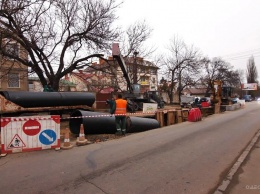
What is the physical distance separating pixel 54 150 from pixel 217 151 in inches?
203

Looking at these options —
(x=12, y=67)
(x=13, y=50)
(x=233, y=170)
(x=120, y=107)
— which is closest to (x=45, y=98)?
(x=12, y=67)

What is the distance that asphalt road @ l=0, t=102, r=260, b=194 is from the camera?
15.6ft

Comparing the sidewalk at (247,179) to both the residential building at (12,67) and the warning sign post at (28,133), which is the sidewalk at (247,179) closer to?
the warning sign post at (28,133)

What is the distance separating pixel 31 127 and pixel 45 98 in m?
7.40

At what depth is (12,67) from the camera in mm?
16969

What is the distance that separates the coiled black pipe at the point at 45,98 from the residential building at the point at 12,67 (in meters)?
1.81

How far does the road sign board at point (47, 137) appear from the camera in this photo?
785cm

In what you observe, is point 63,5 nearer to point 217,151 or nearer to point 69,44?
point 69,44

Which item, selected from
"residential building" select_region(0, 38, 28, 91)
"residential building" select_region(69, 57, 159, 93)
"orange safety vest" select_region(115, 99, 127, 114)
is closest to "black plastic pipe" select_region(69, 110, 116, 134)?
"orange safety vest" select_region(115, 99, 127, 114)

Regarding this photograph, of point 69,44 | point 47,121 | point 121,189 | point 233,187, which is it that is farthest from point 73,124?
point 69,44

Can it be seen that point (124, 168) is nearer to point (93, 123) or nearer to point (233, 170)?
point (233, 170)

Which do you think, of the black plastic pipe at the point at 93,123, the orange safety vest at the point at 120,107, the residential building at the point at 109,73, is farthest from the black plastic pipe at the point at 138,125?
the residential building at the point at 109,73

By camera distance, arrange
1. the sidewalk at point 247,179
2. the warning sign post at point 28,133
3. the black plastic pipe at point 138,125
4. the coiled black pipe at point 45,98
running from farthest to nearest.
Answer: the coiled black pipe at point 45,98 → the black plastic pipe at point 138,125 → the warning sign post at point 28,133 → the sidewalk at point 247,179

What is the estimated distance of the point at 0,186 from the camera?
4.87m
